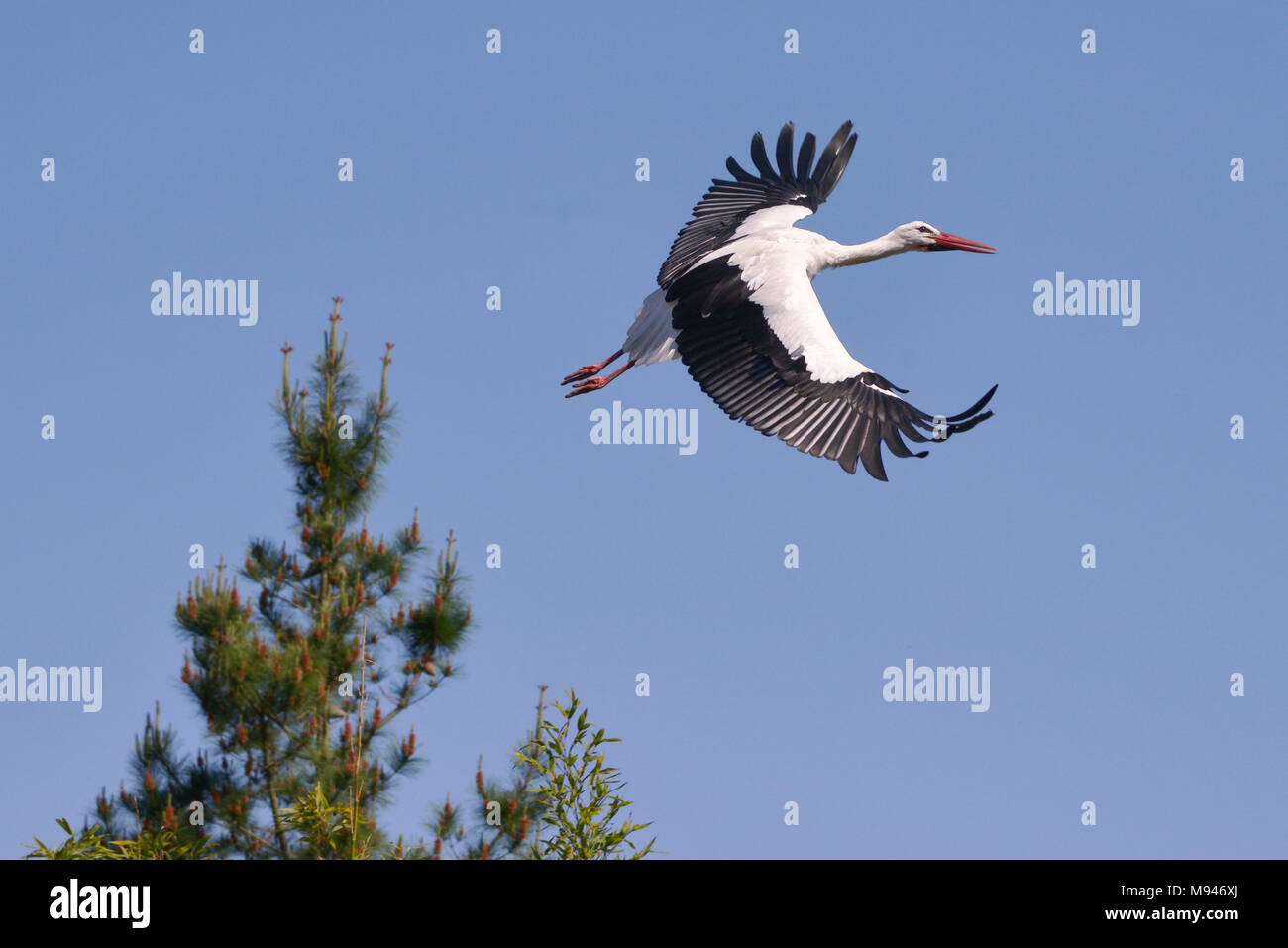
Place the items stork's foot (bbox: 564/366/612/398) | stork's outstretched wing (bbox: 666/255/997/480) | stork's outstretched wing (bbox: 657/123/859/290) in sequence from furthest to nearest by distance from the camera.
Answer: stork's outstretched wing (bbox: 657/123/859/290)
stork's foot (bbox: 564/366/612/398)
stork's outstretched wing (bbox: 666/255/997/480)

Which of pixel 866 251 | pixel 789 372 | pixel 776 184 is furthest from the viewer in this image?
pixel 776 184

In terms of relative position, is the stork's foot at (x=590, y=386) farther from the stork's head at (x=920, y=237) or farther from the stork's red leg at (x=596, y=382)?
the stork's head at (x=920, y=237)

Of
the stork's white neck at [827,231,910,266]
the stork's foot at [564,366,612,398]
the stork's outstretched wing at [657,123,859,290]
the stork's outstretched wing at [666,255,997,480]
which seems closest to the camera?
the stork's outstretched wing at [666,255,997,480]

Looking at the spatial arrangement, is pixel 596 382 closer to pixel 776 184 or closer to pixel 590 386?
pixel 590 386

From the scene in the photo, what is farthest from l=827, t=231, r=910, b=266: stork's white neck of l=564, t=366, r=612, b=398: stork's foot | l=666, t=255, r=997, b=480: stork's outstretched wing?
l=564, t=366, r=612, b=398: stork's foot

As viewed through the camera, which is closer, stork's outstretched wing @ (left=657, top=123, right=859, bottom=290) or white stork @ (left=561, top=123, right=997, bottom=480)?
white stork @ (left=561, top=123, right=997, bottom=480)

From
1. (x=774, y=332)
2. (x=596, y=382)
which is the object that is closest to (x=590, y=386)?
(x=596, y=382)

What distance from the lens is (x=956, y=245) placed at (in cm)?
1178

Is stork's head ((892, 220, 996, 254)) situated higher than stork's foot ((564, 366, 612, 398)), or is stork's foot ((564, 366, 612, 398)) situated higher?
stork's head ((892, 220, 996, 254))

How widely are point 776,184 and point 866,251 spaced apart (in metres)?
2.16

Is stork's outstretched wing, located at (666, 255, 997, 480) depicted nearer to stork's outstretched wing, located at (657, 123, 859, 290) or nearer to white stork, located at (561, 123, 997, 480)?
white stork, located at (561, 123, 997, 480)

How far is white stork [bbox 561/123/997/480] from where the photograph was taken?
9.41 meters

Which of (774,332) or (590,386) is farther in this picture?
(590,386)
